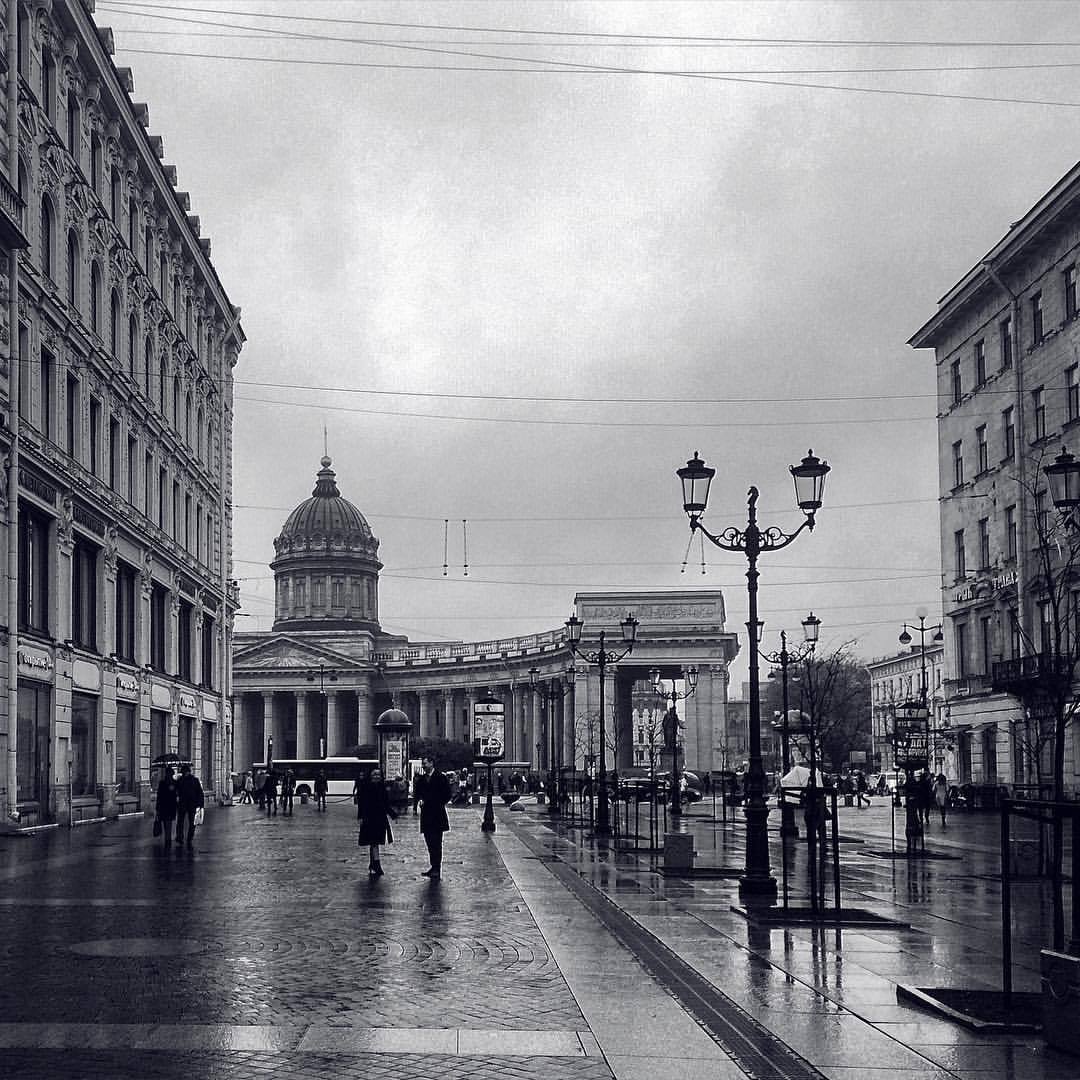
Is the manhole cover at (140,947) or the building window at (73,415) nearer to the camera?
the manhole cover at (140,947)

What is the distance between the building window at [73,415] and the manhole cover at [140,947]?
30208 millimetres

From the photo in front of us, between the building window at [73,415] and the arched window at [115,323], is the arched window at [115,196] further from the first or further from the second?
the building window at [73,415]

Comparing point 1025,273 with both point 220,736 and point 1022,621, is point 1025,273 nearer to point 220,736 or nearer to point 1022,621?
point 1022,621

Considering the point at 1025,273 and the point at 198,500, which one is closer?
the point at 1025,273

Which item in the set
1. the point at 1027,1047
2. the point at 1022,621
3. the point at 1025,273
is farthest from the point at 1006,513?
the point at 1027,1047

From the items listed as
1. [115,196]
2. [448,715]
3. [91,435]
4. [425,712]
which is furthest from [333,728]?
[91,435]

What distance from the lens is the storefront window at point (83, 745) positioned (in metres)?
43.9

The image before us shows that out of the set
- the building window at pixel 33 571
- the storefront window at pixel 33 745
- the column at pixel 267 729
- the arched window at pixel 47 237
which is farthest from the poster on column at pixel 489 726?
the column at pixel 267 729

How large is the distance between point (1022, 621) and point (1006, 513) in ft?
14.1

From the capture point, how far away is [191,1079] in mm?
8992

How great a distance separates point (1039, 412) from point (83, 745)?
33884mm

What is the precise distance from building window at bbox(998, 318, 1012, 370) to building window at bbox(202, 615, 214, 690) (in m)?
33.7

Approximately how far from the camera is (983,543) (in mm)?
62125

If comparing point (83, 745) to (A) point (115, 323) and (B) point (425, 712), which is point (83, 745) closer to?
(A) point (115, 323)
